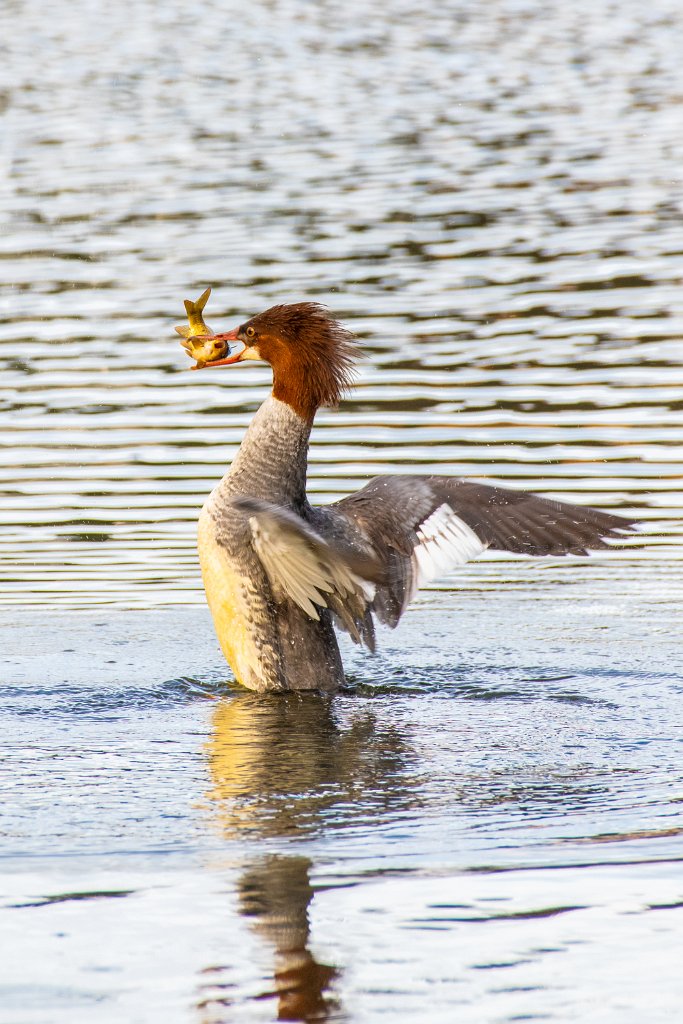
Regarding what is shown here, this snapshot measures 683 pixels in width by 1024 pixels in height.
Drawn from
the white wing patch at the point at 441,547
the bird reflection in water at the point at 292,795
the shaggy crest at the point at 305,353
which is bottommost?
the bird reflection in water at the point at 292,795

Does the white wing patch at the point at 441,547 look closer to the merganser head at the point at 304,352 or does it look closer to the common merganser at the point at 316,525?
the common merganser at the point at 316,525

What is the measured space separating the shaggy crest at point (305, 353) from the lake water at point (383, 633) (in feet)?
3.73

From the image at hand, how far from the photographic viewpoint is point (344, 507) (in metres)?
7.18

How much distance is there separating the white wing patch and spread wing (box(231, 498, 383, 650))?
237 mm

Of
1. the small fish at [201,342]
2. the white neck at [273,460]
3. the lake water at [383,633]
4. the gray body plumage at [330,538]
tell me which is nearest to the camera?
the lake water at [383,633]

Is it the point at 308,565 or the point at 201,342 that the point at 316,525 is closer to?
the point at 308,565

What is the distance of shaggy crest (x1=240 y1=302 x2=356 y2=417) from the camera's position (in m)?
7.17

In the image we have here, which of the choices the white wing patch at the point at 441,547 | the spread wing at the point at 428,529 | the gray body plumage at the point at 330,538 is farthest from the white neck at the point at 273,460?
the white wing patch at the point at 441,547

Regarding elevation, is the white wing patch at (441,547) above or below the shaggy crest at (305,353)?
below

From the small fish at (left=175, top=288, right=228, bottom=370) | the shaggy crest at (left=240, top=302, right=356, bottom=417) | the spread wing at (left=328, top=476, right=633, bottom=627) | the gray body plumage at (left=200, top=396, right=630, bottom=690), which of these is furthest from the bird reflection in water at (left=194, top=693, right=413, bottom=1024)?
the small fish at (left=175, top=288, right=228, bottom=370)

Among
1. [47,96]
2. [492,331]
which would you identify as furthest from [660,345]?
[47,96]

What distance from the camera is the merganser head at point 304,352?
7.17 metres

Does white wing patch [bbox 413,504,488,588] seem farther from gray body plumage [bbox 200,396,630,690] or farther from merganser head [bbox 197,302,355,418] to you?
merganser head [bbox 197,302,355,418]

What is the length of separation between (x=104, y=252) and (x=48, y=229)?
3.70 feet
